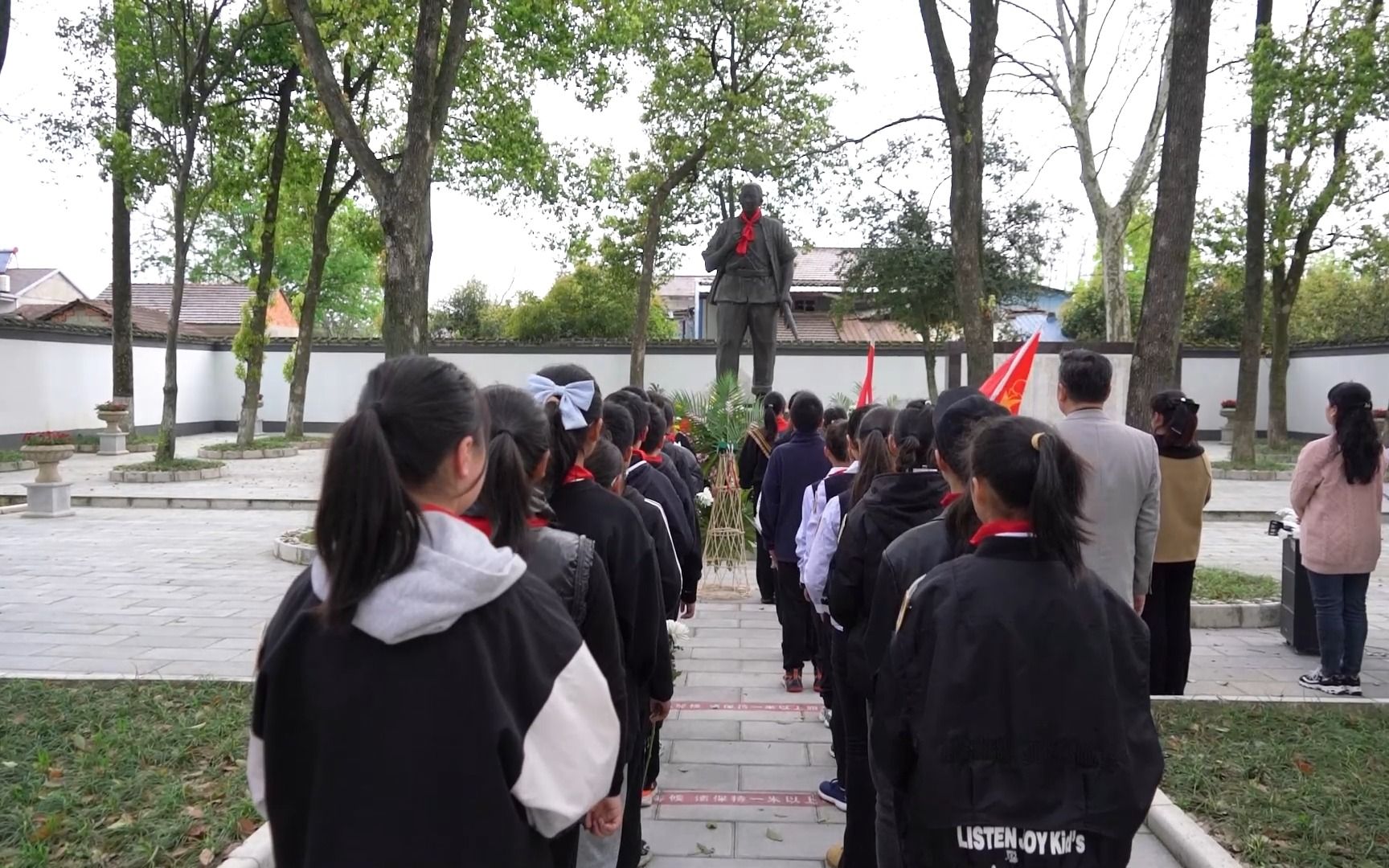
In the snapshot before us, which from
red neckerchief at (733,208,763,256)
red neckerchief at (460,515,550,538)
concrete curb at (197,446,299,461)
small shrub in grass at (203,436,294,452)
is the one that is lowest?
concrete curb at (197,446,299,461)

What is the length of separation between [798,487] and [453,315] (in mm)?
27597

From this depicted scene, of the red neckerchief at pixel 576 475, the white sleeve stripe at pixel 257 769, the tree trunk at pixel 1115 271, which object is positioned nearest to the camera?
the white sleeve stripe at pixel 257 769

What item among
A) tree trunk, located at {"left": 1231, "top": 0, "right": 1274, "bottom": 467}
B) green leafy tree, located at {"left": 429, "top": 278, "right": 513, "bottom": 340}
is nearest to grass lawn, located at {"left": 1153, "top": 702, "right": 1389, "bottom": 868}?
tree trunk, located at {"left": 1231, "top": 0, "right": 1274, "bottom": 467}

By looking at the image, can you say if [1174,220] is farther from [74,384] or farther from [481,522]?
[74,384]

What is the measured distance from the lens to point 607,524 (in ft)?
9.02

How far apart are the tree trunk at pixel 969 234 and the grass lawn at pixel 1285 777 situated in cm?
425

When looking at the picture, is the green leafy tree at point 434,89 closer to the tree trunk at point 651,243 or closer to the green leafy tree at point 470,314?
the tree trunk at point 651,243

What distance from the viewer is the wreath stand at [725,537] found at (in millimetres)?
8906

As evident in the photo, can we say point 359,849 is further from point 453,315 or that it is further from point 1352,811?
point 453,315

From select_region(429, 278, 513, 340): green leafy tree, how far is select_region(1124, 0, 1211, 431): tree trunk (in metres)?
23.9

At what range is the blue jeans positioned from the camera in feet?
18.4

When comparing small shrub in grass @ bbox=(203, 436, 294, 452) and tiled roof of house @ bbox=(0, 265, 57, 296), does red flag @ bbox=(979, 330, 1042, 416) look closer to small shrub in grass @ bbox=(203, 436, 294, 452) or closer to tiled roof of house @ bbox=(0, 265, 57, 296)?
small shrub in grass @ bbox=(203, 436, 294, 452)

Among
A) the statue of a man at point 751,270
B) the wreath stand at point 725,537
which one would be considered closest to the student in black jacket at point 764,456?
the wreath stand at point 725,537

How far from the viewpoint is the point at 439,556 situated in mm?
1544
